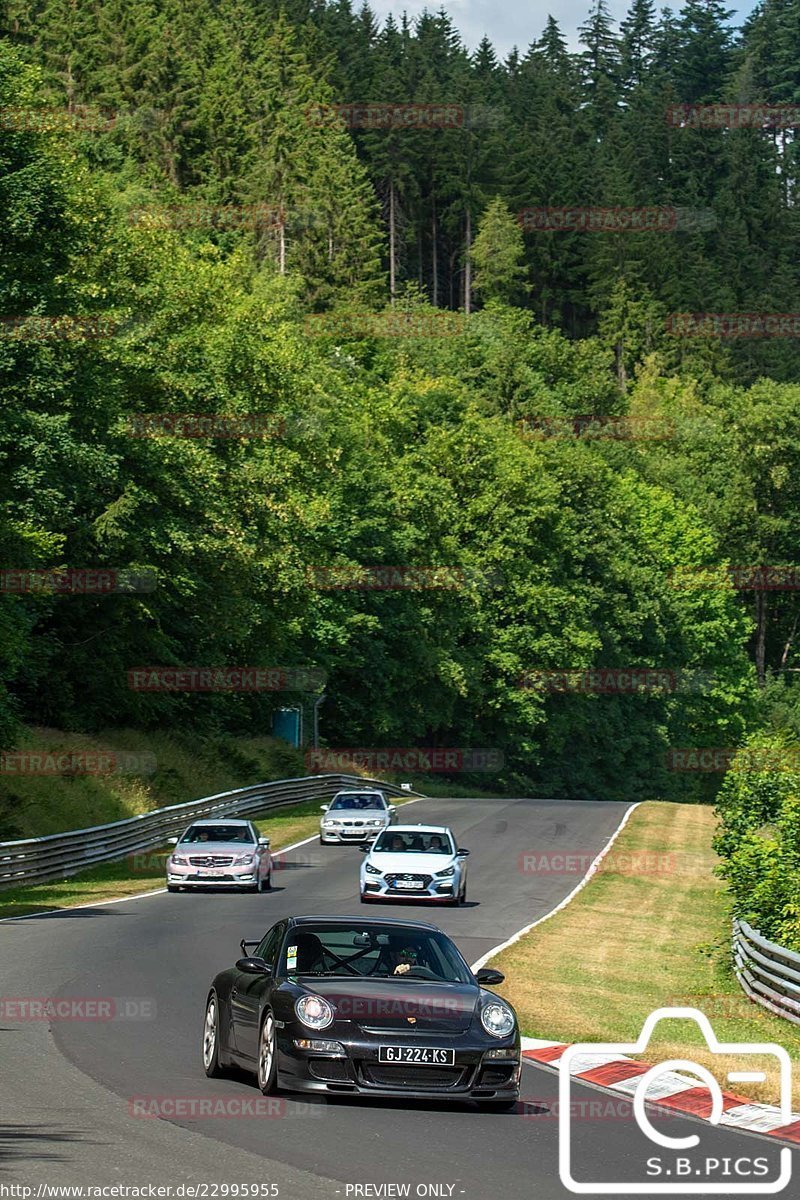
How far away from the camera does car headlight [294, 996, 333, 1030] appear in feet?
40.0

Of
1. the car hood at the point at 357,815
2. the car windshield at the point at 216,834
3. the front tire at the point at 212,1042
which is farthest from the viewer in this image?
the car hood at the point at 357,815

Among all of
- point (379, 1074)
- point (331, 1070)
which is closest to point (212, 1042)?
point (331, 1070)

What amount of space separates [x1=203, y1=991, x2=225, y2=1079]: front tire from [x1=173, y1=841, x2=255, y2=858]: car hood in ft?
68.1

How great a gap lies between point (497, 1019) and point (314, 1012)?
1350 millimetres

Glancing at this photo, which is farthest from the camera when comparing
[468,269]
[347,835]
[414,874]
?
[468,269]

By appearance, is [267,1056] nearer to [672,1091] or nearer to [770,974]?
[672,1091]

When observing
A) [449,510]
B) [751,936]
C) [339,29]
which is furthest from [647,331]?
[751,936]

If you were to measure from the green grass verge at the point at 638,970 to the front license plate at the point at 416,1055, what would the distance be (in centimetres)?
356

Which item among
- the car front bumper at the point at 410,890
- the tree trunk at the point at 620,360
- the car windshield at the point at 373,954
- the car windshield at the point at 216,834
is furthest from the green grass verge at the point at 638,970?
the tree trunk at the point at 620,360

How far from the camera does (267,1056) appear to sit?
12.5 meters

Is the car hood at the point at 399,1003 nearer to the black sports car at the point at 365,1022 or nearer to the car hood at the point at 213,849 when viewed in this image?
the black sports car at the point at 365,1022

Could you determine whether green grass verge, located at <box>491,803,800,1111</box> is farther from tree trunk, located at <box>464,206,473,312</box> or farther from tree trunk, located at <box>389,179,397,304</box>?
tree trunk, located at <box>464,206,473,312</box>

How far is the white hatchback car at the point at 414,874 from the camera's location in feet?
106

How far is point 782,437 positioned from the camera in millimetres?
114250
